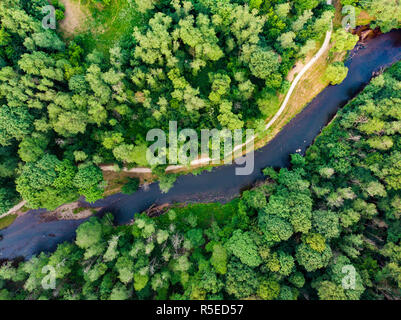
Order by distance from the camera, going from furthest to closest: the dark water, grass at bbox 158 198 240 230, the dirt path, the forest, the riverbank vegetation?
the dark water < grass at bbox 158 198 240 230 < the dirt path < the riverbank vegetation < the forest

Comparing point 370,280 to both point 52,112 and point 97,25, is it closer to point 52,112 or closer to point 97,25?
point 52,112

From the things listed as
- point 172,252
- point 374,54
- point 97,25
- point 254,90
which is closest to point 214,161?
point 254,90

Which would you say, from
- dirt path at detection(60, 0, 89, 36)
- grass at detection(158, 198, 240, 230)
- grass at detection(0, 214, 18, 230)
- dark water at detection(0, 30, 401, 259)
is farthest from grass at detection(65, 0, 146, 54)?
grass at detection(0, 214, 18, 230)

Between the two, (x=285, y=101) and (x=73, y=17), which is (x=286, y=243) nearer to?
(x=285, y=101)

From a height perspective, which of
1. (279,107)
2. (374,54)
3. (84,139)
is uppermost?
(374,54)

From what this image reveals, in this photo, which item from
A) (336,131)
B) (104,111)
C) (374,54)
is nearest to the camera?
(104,111)

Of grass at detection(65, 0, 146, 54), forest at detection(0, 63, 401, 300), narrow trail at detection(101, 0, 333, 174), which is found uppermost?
grass at detection(65, 0, 146, 54)

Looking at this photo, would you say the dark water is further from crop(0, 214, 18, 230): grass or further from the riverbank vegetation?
the riverbank vegetation
